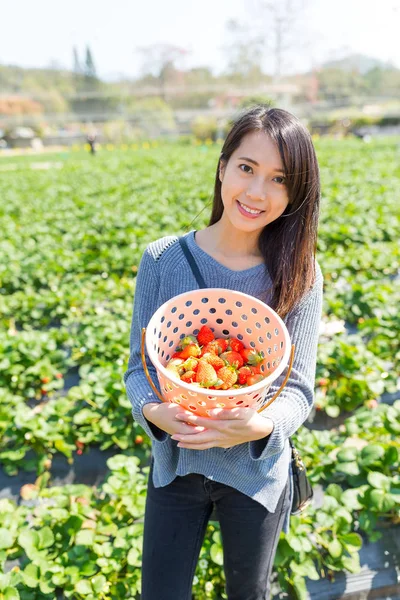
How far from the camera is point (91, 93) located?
51.6 meters

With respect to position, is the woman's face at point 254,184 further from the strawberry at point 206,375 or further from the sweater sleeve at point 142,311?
the strawberry at point 206,375

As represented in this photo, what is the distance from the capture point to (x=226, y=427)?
3.46 feet

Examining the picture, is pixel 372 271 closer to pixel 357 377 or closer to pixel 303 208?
pixel 357 377

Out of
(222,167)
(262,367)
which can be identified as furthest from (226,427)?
(222,167)

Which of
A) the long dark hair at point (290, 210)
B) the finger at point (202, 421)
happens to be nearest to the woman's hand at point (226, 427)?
the finger at point (202, 421)

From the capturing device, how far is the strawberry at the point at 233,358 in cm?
120

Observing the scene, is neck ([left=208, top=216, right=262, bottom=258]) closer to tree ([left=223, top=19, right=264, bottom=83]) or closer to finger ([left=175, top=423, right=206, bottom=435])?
finger ([left=175, top=423, right=206, bottom=435])

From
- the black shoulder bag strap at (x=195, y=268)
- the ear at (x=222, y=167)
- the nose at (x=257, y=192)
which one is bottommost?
the black shoulder bag strap at (x=195, y=268)

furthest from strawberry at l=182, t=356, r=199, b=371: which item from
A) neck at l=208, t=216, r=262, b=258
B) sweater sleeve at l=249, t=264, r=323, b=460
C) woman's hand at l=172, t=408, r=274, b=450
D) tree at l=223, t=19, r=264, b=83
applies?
tree at l=223, t=19, r=264, b=83

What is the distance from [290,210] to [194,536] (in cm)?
105

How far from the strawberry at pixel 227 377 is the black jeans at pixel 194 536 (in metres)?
0.40

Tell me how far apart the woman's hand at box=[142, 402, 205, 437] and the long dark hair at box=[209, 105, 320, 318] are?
1.36ft

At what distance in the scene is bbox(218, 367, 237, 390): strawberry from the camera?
1113 millimetres

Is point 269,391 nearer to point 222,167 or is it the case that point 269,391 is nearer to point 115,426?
point 222,167
